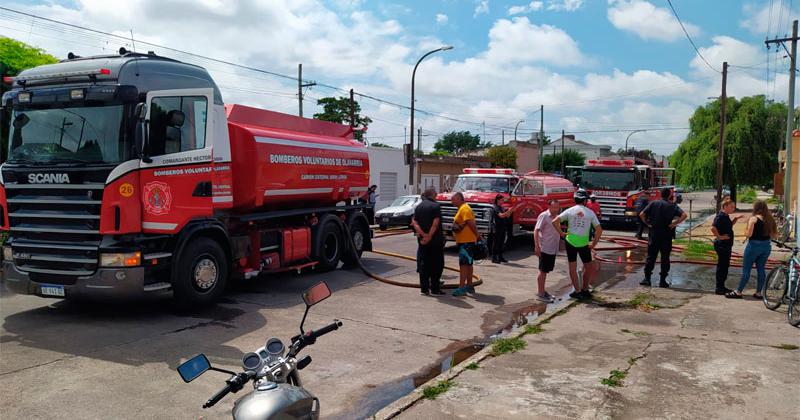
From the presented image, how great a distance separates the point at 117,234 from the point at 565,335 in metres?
5.76

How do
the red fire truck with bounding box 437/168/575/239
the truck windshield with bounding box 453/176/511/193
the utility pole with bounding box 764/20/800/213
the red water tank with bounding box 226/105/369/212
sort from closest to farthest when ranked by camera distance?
the red water tank with bounding box 226/105/369/212
the red fire truck with bounding box 437/168/575/239
the truck windshield with bounding box 453/176/511/193
the utility pole with bounding box 764/20/800/213

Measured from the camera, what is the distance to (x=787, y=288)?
8.67 metres

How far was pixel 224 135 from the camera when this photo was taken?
28.8 feet

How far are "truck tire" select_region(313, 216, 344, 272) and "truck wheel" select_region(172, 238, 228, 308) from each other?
302 cm

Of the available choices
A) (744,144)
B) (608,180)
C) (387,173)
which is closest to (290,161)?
(608,180)

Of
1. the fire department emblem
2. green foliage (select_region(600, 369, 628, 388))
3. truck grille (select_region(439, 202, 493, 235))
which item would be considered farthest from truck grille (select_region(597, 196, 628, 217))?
the fire department emblem

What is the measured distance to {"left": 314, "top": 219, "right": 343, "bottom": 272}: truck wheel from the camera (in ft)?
38.6

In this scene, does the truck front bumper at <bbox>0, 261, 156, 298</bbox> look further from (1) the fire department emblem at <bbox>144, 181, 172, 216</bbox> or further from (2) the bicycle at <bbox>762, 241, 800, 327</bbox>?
(2) the bicycle at <bbox>762, 241, 800, 327</bbox>

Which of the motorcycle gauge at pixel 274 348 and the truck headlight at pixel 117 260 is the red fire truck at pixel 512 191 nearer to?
the truck headlight at pixel 117 260

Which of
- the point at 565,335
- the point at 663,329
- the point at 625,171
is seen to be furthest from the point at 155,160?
the point at 625,171

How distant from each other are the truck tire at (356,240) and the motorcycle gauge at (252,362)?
965 cm

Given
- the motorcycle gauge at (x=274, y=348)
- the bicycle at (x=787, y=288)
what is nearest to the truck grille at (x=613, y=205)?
the bicycle at (x=787, y=288)

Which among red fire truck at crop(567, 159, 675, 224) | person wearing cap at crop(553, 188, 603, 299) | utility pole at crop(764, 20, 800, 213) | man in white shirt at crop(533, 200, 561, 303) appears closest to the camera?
person wearing cap at crop(553, 188, 603, 299)

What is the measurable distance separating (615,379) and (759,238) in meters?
5.51
